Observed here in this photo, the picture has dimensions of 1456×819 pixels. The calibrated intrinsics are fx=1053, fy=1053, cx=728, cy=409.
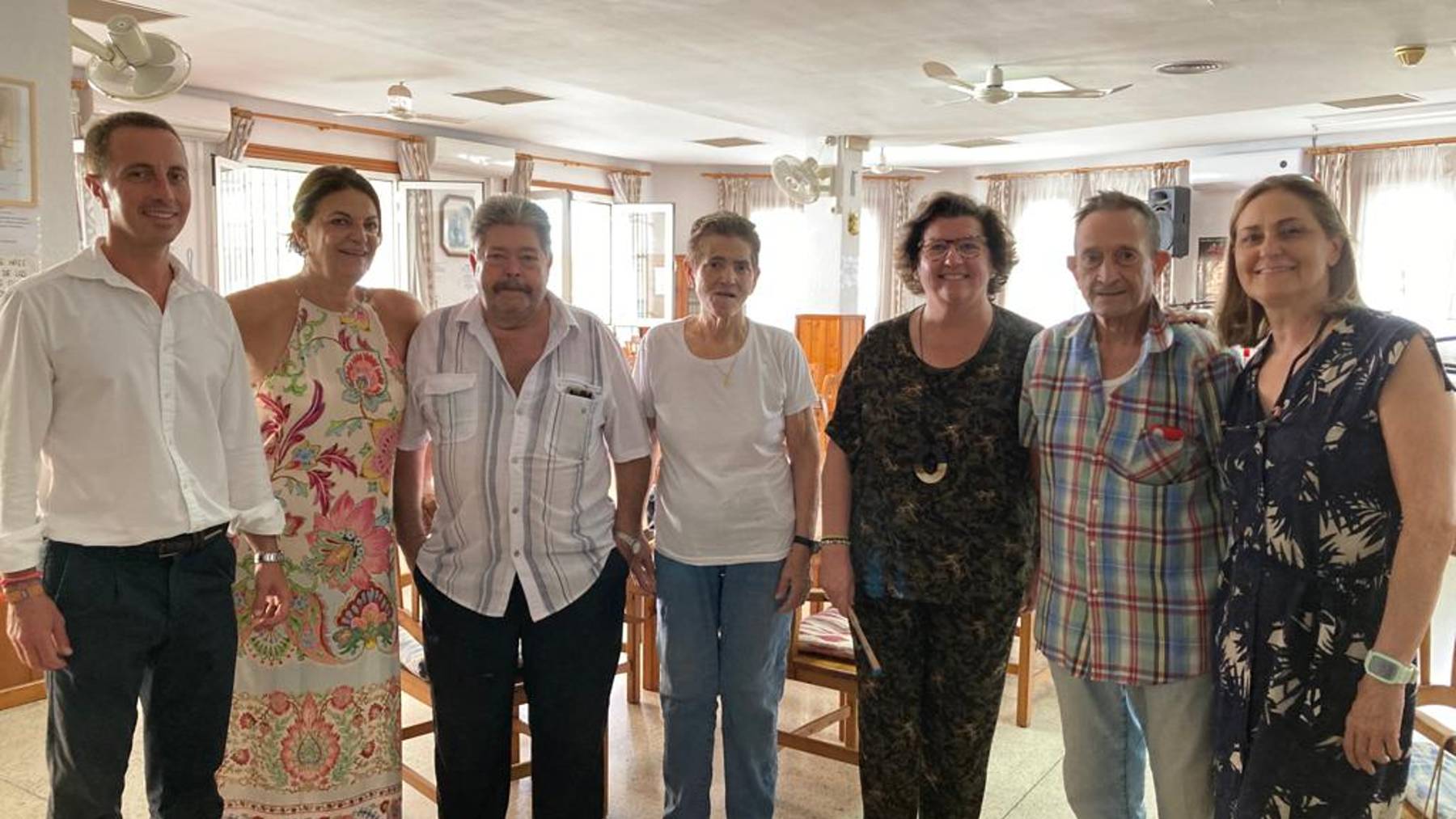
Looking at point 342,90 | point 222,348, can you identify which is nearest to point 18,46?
point 222,348

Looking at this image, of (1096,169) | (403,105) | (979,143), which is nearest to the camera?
(403,105)

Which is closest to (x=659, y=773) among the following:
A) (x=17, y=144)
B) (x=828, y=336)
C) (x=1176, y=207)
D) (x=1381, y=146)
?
(x=17, y=144)

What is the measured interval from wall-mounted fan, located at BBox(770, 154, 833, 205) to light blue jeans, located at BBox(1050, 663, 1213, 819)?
21.5ft

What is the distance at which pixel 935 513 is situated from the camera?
2.09 metres

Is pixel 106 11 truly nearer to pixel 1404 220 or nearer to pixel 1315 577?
pixel 1315 577

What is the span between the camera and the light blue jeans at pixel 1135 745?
6.13 ft

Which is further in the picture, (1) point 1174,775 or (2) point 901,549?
(2) point 901,549

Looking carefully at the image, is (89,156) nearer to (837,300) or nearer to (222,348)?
(222,348)

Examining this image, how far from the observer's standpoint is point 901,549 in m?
2.11

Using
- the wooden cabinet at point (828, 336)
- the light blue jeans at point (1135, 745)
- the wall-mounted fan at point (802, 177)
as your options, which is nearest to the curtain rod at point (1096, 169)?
the wooden cabinet at point (828, 336)

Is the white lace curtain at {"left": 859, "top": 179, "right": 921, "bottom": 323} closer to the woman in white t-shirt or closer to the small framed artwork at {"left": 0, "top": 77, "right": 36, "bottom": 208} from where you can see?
the small framed artwork at {"left": 0, "top": 77, "right": 36, "bottom": 208}

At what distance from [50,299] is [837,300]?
7.51m

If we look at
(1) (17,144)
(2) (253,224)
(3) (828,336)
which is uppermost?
(2) (253,224)

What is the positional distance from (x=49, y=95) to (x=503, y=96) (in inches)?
180
